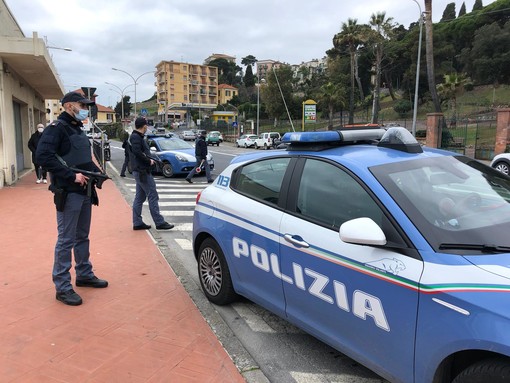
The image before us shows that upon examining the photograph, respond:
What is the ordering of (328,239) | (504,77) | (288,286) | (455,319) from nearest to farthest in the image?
(455,319) < (328,239) < (288,286) < (504,77)

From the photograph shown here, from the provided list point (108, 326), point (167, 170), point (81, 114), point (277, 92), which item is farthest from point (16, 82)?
point (277, 92)

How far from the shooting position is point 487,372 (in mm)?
1857

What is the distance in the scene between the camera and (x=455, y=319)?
1.96 meters

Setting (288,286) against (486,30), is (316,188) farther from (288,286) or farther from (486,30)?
(486,30)

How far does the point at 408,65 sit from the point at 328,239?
76.7 metres

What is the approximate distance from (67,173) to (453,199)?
323cm

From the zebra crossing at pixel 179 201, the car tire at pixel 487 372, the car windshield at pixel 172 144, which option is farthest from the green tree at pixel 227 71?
the car tire at pixel 487 372

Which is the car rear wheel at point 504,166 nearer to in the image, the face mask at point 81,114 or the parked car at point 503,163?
the parked car at point 503,163

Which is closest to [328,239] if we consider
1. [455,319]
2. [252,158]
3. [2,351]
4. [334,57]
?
[455,319]

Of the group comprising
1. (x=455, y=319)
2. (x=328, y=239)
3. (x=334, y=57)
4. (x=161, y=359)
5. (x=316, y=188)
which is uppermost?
(x=334, y=57)

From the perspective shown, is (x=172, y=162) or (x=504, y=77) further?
(x=504, y=77)

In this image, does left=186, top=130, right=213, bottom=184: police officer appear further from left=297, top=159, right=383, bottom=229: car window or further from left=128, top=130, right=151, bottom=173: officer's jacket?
left=297, top=159, right=383, bottom=229: car window

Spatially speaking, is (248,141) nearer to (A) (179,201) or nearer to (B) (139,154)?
(A) (179,201)

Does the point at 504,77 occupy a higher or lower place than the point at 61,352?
higher
